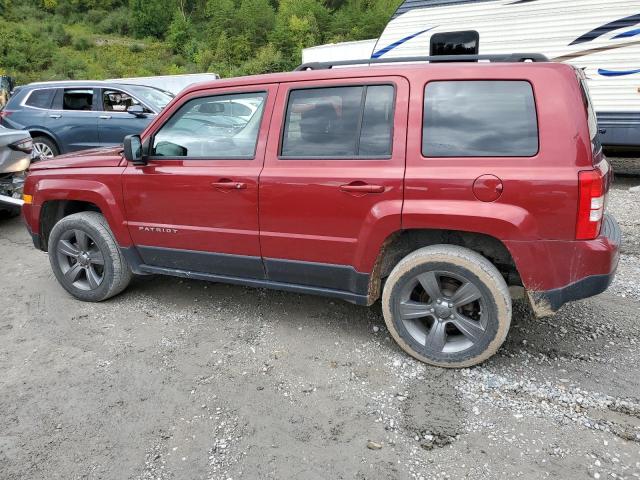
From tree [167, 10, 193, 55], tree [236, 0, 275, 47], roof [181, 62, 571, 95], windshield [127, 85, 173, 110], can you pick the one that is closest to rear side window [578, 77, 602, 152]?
roof [181, 62, 571, 95]

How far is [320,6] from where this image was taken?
5581 centimetres

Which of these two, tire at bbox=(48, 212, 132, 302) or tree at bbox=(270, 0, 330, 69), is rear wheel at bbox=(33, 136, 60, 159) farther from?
tree at bbox=(270, 0, 330, 69)

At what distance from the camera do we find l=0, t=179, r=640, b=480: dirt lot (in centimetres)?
223

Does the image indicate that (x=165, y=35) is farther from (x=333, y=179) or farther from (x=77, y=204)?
(x=333, y=179)

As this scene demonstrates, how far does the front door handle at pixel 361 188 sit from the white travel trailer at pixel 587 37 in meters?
5.10

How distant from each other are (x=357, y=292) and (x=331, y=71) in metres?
1.45

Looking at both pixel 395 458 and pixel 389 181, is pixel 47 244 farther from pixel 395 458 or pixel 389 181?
pixel 395 458

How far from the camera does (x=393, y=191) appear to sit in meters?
2.76

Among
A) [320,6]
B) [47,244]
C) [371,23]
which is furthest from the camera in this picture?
[320,6]

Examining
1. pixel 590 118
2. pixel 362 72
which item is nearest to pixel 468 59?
pixel 362 72

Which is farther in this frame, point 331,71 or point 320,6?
point 320,6

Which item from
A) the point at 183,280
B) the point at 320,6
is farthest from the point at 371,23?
the point at 183,280

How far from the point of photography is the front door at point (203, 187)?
320 centimetres

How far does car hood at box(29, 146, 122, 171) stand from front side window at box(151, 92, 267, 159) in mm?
450
